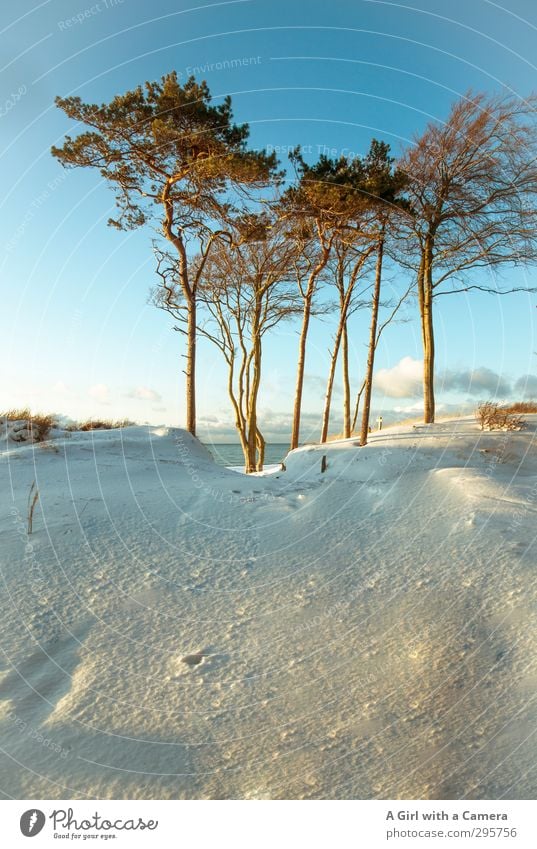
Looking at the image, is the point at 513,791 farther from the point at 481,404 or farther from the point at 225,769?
the point at 481,404

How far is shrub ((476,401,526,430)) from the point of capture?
17141 millimetres

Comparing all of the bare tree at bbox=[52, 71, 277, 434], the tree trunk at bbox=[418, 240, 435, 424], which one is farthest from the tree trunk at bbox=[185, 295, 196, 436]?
the tree trunk at bbox=[418, 240, 435, 424]

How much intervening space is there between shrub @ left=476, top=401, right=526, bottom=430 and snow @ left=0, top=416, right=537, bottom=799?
29.5 ft

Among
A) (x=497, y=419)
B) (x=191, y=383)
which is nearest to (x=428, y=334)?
(x=497, y=419)

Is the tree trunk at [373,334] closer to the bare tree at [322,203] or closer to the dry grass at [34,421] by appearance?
the bare tree at [322,203]

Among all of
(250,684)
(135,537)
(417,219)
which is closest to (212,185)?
(417,219)

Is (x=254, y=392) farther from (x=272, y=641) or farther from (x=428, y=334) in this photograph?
(x=272, y=641)

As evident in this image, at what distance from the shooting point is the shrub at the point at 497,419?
675 inches

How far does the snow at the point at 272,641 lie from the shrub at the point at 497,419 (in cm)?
900

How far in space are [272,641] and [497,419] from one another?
14441mm

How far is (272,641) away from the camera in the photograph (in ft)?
16.4

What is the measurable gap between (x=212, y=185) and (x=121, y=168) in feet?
9.07

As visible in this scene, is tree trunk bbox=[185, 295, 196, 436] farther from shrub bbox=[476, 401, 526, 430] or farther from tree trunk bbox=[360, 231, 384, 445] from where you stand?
shrub bbox=[476, 401, 526, 430]

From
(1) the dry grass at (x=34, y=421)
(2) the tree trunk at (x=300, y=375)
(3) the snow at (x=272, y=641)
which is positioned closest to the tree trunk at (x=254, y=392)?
(2) the tree trunk at (x=300, y=375)
